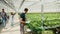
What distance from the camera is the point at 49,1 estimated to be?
19438 millimetres

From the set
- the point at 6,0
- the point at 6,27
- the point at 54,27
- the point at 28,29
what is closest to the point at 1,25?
the point at 6,27

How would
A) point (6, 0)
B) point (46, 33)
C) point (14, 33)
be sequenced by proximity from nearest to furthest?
1. point (46, 33)
2. point (14, 33)
3. point (6, 0)

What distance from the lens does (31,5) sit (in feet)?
61.3

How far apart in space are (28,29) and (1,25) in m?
3.83

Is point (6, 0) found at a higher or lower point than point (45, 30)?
higher

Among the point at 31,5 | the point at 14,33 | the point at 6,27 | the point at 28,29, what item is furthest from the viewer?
the point at 31,5

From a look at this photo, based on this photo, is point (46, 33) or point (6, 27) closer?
point (46, 33)

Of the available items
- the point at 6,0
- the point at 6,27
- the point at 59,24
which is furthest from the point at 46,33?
the point at 6,0

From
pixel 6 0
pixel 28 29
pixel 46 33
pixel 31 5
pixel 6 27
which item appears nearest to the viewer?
pixel 46 33

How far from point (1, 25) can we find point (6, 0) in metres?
2.56

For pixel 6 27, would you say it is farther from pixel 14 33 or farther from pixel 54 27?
pixel 54 27

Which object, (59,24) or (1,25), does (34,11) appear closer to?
(1,25)

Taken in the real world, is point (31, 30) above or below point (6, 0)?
below

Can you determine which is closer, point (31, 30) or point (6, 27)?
point (31, 30)
